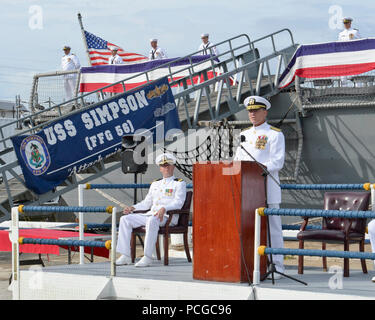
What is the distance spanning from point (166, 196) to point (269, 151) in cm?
160

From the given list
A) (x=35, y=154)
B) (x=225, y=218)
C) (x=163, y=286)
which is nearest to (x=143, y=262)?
(x=163, y=286)

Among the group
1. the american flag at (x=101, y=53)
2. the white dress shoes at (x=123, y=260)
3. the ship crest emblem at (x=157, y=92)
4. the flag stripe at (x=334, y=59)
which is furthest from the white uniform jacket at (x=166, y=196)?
the american flag at (x=101, y=53)

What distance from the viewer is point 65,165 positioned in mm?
12953

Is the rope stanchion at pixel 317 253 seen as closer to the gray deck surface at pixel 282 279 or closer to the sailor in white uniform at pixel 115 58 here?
the gray deck surface at pixel 282 279

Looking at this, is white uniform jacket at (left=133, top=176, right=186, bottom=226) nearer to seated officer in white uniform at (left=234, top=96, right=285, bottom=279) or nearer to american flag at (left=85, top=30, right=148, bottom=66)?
seated officer in white uniform at (left=234, top=96, right=285, bottom=279)

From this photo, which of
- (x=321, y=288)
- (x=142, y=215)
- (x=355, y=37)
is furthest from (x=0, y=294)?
(x=355, y=37)

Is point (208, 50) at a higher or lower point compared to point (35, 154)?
higher

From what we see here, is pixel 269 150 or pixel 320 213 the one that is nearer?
pixel 320 213

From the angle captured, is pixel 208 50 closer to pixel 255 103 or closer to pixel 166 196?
pixel 166 196

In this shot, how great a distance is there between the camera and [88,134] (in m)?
13.2

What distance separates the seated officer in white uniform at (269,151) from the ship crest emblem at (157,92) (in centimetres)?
695

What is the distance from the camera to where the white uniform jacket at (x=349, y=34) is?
16188mm

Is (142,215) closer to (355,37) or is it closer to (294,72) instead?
(294,72)

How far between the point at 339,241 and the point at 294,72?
8758 millimetres
